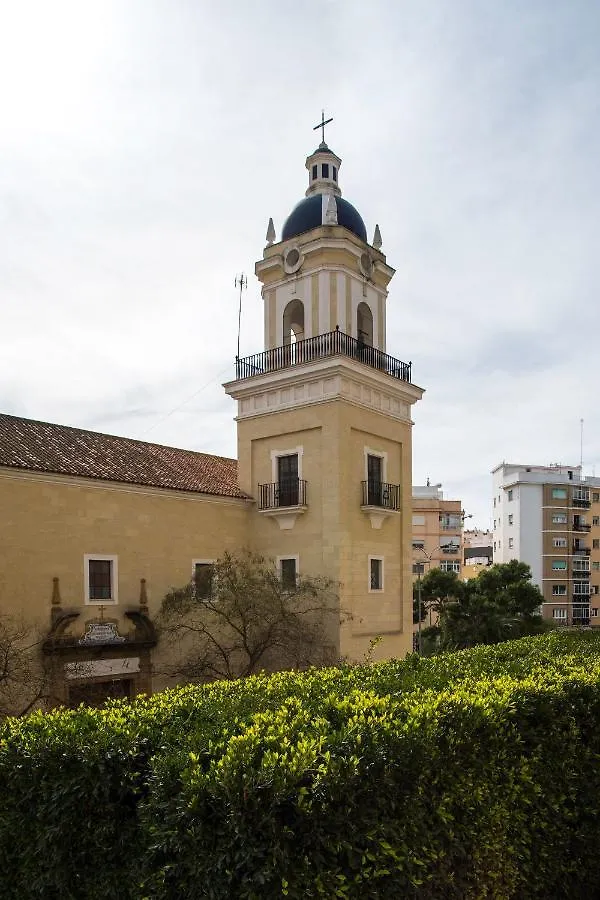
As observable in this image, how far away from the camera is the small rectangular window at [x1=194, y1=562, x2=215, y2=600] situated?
61.9 ft

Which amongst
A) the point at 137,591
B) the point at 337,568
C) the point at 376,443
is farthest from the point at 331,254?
the point at 137,591

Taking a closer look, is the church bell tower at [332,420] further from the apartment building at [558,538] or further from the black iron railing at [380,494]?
the apartment building at [558,538]

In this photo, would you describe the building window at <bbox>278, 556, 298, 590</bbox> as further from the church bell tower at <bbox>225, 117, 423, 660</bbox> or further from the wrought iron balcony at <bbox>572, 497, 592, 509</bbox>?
the wrought iron balcony at <bbox>572, 497, 592, 509</bbox>

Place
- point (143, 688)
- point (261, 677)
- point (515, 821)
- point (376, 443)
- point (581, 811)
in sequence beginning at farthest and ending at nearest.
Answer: point (376, 443)
point (143, 688)
point (261, 677)
point (581, 811)
point (515, 821)

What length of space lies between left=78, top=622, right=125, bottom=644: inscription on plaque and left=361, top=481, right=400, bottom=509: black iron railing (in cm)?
763

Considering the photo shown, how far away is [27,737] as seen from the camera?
5.64 meters

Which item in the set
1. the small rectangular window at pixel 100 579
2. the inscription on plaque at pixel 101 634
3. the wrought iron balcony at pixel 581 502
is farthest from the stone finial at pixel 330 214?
the wrought iron balcony at pixel 581 502

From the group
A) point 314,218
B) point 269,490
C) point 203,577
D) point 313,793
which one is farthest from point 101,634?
point 314,218

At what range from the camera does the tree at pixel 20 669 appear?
14.0 meters

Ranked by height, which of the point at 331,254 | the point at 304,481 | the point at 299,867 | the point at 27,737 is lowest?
the point at 299,867

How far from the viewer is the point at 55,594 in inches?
622

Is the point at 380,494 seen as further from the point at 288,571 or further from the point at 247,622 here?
the point at 247,622

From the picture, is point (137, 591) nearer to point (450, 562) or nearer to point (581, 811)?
point (581, 811)

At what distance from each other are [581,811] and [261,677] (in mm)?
3615
